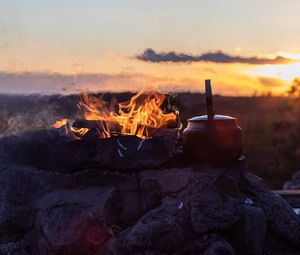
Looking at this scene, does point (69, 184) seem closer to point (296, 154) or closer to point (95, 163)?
point (95, 163)

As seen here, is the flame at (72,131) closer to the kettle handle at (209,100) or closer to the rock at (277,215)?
the kettle handle at (209,100)

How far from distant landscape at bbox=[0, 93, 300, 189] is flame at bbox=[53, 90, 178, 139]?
0.26 meters

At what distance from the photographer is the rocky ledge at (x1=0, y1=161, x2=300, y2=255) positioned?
15.0ft

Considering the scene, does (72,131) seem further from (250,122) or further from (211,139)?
(250,122)

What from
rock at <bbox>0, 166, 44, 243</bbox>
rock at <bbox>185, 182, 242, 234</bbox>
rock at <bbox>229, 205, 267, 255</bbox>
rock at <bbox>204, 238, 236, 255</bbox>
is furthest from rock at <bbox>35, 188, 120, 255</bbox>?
rock at <bbox>229, 205, 267, 255</bbox>

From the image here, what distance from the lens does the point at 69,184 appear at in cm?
532

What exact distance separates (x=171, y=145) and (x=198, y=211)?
34.3 inches

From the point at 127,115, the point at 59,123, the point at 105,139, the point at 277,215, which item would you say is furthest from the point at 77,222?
the point at 277,215

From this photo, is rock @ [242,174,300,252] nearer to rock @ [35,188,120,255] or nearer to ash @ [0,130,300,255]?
ash @ [0,130,300,255]

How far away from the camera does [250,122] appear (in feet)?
67.1

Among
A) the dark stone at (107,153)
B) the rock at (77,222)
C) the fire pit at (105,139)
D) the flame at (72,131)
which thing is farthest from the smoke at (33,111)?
the rock at (77,222)

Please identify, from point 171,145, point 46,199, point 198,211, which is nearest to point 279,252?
point 198,211

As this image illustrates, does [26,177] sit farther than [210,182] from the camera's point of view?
Yes

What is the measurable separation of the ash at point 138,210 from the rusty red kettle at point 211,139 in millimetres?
114
